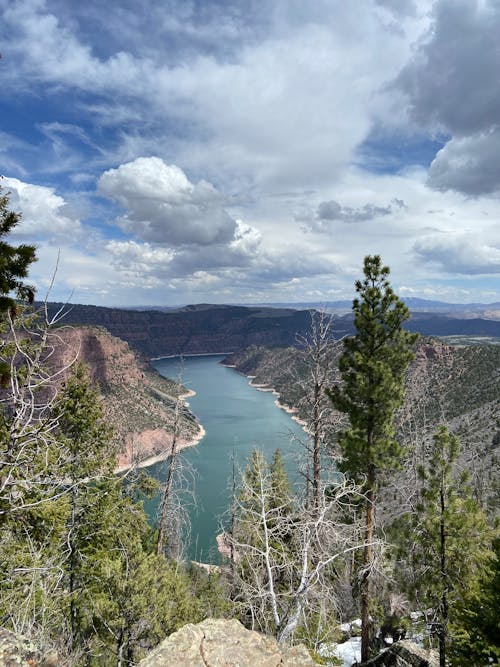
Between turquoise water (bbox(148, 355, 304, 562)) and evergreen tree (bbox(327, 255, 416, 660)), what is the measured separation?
8.13 feet

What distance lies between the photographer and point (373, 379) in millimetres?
14695

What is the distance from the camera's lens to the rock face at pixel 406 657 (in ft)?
40.0

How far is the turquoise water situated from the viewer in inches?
2419

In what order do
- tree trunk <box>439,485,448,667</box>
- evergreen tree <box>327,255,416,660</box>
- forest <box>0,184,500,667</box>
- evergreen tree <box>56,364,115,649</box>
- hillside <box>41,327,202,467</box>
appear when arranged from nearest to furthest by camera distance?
forest <box>0,184,500,667</box> < tree trunk <box>439,485,448,667</box> < evergreen tree <box>327,255,416,660</box> < evergreen tree <box>56,364,115,649</box> < hillside <box>41,327,202,467</box>

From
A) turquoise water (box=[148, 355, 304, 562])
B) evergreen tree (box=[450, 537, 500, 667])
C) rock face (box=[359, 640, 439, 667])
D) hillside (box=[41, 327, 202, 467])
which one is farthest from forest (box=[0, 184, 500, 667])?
hillside (box=[41, 327, 202, 467])

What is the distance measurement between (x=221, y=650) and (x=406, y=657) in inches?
409

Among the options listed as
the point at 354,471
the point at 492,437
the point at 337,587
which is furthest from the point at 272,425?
the point at 354,471

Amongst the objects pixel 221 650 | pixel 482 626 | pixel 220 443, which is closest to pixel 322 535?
pixel 482 626

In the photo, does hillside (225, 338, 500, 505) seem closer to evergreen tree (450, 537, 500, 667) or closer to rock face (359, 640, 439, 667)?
rock face (359, 640, 439, 667)

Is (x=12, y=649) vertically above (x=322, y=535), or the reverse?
(x=12, y=649)

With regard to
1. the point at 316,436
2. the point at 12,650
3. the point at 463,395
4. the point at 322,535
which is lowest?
the point at 463,395

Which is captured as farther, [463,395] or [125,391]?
[125,391]

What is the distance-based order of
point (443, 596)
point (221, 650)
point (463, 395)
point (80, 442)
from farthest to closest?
point (463, 395) → point (80, 442) → point (443, 596) → point (221, 650)

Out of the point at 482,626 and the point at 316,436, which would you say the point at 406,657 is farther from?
the point at 316,436
